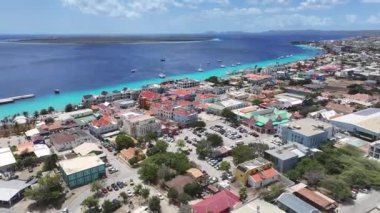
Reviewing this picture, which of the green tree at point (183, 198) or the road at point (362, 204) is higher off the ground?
the green tree at point (183, 198)

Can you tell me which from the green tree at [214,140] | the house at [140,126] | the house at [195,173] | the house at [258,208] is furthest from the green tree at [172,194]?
the house at [140,126]

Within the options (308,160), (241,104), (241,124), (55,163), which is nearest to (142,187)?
(55,163)

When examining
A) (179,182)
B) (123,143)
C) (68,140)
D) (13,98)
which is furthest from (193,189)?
(13,98)

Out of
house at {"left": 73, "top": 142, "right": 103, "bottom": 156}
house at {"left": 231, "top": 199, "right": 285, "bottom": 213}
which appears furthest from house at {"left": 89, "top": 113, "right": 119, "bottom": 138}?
house at {"left": 231, "top": 199, "right": 285, "bottom": 213}

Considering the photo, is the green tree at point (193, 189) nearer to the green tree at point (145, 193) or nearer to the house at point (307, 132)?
the green tree at point (145, 193)

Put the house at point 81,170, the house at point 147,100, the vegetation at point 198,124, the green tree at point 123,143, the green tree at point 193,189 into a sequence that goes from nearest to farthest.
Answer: the green tree at point 193,189 < the house at point 81,170 < the green tree at point 123,143 < the vegetation at point 198,124 < the house at point 147,100

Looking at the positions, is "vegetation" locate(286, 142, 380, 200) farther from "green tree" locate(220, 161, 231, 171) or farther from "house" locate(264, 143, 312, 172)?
"green tree" locate(220, 161, 231, 171)

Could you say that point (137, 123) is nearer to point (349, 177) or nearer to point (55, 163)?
point (55, 163)
